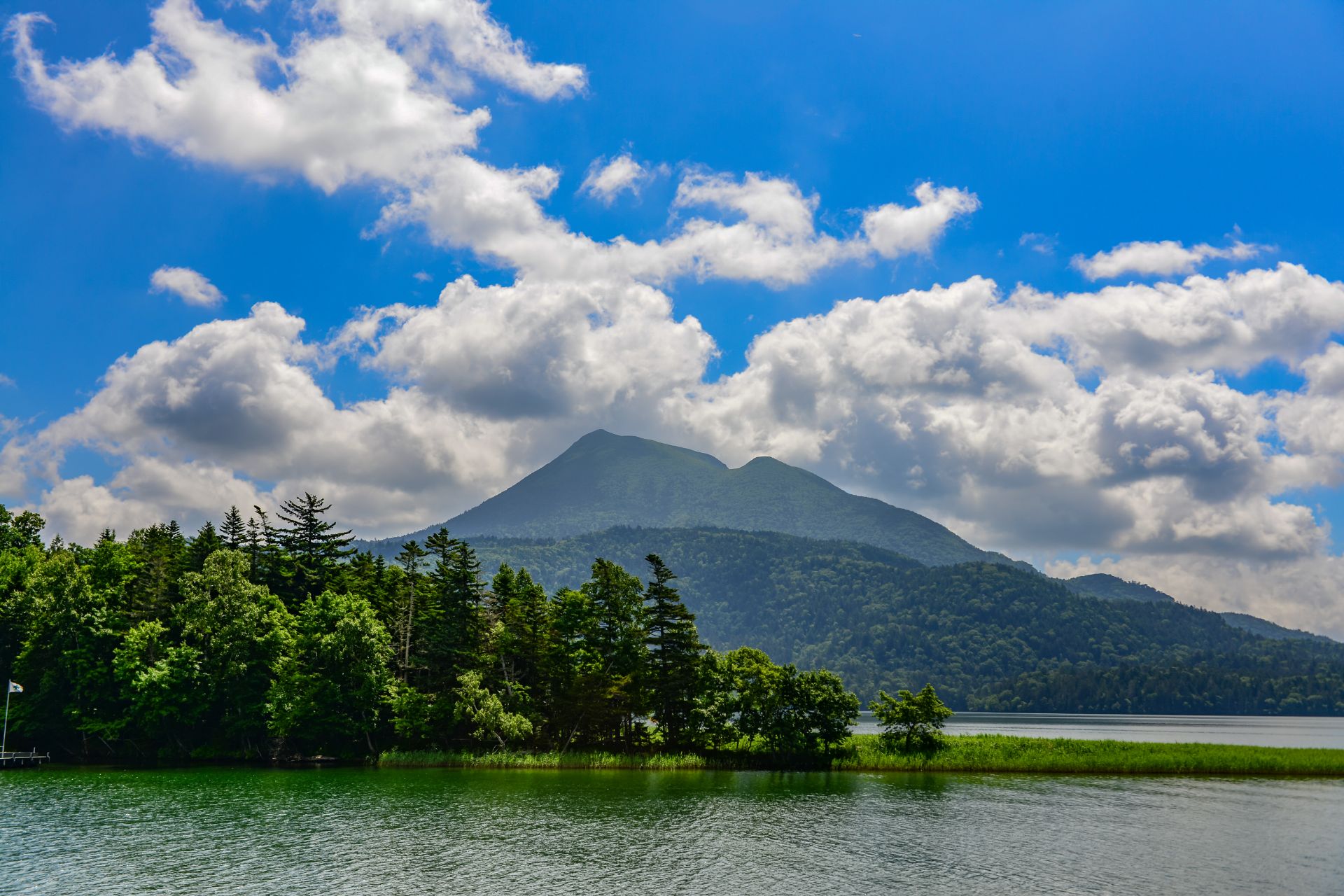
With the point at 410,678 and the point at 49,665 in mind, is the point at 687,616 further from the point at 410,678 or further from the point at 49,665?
the point at 49,665

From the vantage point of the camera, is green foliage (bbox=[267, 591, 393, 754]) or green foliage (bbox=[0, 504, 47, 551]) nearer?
green foliage (bbox=[267, 591, 393, 754])

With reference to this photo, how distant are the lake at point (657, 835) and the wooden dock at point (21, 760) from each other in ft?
27.4

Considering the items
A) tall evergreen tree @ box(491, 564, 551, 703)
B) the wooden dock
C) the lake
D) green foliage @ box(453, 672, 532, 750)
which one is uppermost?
tall evergreen tree @ box(491, 564, 551, 703)

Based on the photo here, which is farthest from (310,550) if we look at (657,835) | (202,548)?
(657,835)

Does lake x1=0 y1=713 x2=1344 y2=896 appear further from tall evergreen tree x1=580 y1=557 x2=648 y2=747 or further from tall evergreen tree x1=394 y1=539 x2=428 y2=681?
tall evergreen tree x1=394 y1=539 x2=428 y2=681

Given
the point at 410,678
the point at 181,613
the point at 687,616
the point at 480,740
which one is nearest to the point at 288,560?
the point at 181,613

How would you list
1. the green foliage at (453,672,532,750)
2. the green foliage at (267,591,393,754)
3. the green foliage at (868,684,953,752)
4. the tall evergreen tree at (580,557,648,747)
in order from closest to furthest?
the green foliage at (453,672,532,750), the green foliage at (868,684,953,752), the green foliage at (267,591,393,754), the tall evergreen tree at (580,557,648,747)

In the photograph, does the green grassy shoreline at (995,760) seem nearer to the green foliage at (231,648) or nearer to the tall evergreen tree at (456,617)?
the tall evergreen tree at (456,617)

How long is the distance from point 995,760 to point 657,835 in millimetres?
55192

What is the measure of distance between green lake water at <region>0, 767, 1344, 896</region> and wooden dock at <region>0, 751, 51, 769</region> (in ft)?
46.3

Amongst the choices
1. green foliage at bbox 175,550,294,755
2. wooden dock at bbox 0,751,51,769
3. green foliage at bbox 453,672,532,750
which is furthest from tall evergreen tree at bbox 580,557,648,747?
wooden dock at bbox 0,751,51,769

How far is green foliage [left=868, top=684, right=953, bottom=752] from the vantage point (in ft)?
332

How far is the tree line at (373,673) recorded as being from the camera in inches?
4070

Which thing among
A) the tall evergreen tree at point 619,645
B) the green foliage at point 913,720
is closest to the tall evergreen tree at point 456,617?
the tall evergreen tree at point 619,645
